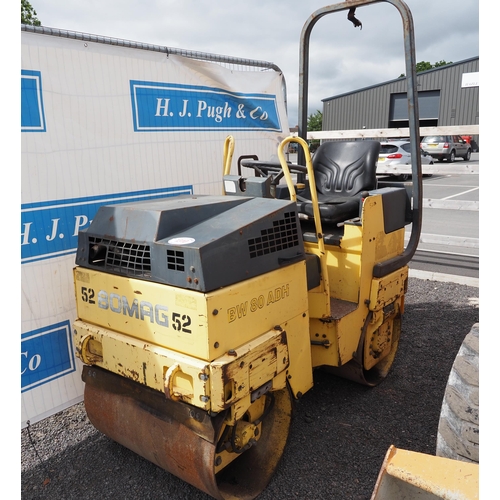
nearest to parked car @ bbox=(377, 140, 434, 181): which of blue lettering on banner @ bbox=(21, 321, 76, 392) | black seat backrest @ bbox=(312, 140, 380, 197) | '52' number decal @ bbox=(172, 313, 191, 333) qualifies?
black seat backrest @ bbox=(312, 140, 380, 197)

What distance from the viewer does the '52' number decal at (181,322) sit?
7.56ft

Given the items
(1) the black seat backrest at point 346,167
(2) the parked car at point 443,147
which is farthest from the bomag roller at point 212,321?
(2) the parked car at point 443,147

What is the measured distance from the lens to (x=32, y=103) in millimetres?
3182

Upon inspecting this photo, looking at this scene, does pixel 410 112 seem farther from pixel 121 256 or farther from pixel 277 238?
pixel 121 256

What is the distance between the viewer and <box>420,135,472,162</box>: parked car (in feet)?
77.1

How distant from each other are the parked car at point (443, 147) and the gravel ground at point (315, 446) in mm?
21330

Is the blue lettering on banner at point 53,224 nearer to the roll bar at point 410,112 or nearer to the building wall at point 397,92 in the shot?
the roll bar at point 410,112

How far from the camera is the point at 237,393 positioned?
91.9 inches

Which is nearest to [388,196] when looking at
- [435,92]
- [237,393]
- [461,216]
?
[237,393]

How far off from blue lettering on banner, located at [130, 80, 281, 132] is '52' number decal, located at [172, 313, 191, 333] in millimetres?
2037

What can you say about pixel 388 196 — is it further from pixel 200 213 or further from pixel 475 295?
pixel 475 295

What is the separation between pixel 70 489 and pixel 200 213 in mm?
1780

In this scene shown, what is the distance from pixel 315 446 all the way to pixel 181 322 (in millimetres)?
1426

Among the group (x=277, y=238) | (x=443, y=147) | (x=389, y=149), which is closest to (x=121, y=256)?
(x=277, y=238)
